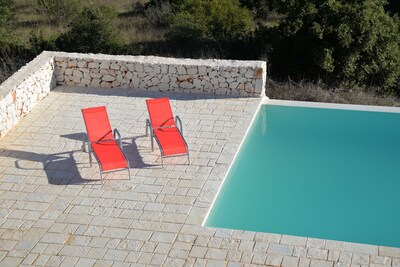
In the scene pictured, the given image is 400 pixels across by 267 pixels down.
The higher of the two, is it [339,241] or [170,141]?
[170,141]

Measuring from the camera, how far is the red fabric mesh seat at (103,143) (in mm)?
9562

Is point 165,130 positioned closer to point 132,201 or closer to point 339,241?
point 132,201

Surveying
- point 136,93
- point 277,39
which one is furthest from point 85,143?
point 277,39

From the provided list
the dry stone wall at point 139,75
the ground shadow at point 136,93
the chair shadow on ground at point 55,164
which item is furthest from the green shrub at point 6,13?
the chair shadow on ground at point 55,164

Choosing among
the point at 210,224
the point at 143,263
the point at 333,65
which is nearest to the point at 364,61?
the point at 333,65

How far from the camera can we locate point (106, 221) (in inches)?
345

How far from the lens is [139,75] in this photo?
1252 cm

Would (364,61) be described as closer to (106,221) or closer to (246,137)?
(246,137)

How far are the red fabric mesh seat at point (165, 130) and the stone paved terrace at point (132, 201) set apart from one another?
283mm

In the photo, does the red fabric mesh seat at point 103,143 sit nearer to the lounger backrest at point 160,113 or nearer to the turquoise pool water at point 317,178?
the lounger backrest at point 160,113

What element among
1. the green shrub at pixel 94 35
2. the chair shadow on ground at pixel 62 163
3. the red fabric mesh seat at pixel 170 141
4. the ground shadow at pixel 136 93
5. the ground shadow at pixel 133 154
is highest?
the red fabric mesh seat at pixel 170 141

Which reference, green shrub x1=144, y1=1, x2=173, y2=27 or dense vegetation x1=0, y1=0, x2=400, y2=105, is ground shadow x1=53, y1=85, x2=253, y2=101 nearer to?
dense vegetation x1=0, y1=0, x2=400, y2=105

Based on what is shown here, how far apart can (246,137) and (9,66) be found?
23.9ft

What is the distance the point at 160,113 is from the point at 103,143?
1.10m
